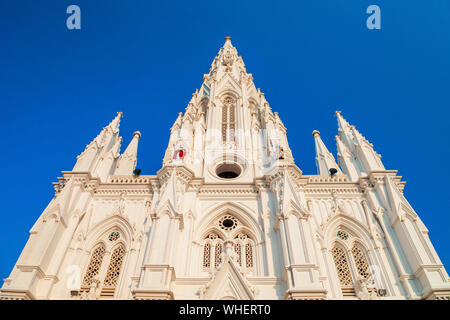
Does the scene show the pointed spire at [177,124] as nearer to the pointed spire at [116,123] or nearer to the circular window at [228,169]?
the pointed spire at [116,123]

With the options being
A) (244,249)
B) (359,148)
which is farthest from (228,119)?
(244,249)

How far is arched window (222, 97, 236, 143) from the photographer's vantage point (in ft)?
73.0

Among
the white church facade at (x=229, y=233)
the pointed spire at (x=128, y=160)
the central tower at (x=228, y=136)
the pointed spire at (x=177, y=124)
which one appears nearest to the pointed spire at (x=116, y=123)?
the white church facade at (x=229, y=233)

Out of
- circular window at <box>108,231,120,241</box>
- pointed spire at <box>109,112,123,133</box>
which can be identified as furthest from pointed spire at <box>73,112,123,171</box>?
circular window at <box>108,231,120,241</box>

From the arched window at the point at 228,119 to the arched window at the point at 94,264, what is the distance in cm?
1074

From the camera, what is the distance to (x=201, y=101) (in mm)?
27609

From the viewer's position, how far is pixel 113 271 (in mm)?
13930

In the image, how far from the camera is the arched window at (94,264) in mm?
13537

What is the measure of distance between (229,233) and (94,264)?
20.9ft

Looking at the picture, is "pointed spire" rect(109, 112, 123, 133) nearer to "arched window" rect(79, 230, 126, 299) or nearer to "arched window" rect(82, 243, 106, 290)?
"arched window" rect(79, 230, 126, 299)

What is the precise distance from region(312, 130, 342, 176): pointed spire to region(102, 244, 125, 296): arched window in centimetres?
1363

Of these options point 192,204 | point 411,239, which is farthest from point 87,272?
point 411,239

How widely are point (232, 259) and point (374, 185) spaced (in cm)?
888

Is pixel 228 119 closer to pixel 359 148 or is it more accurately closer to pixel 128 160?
pixel 128 160
